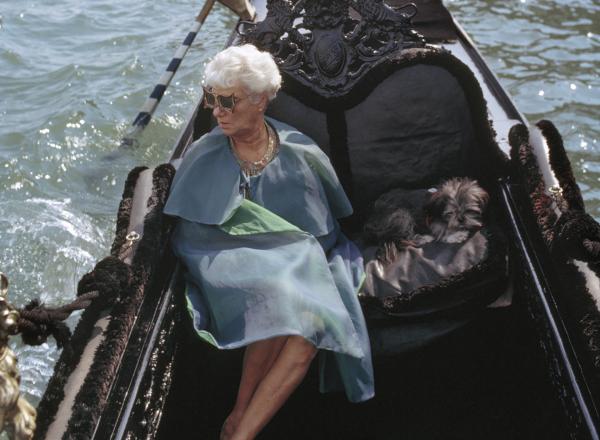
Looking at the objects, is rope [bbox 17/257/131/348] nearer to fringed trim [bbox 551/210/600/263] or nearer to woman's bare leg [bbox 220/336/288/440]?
woman's bare leg [bbox 220/336/288/440]

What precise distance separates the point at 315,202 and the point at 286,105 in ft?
1.58

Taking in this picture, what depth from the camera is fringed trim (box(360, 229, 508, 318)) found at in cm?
229

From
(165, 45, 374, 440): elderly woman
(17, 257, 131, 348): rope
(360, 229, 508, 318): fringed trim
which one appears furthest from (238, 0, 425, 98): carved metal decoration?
→ (17, 257, 131, 348): rope

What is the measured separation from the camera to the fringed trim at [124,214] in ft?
7.15

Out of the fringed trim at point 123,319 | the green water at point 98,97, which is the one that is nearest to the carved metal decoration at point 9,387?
the fringed trim at point 123,319

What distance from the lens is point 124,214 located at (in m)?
2.29

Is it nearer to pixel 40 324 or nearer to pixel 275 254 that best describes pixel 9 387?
pixel 40 324

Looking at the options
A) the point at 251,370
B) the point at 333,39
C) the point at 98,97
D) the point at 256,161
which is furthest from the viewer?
the point at 98,97

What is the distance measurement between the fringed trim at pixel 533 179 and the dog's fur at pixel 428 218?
156 mm

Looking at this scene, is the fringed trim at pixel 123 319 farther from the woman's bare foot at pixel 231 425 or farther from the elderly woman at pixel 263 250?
the woman's bare foot at pixel 231 425

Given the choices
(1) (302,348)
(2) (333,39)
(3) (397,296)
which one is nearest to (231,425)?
(1) (302,348)

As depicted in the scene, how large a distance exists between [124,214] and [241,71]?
513 mm

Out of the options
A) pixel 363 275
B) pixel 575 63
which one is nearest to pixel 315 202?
pixel 363 275

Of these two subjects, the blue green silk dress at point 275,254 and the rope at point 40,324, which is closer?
the rope at point 40,324
